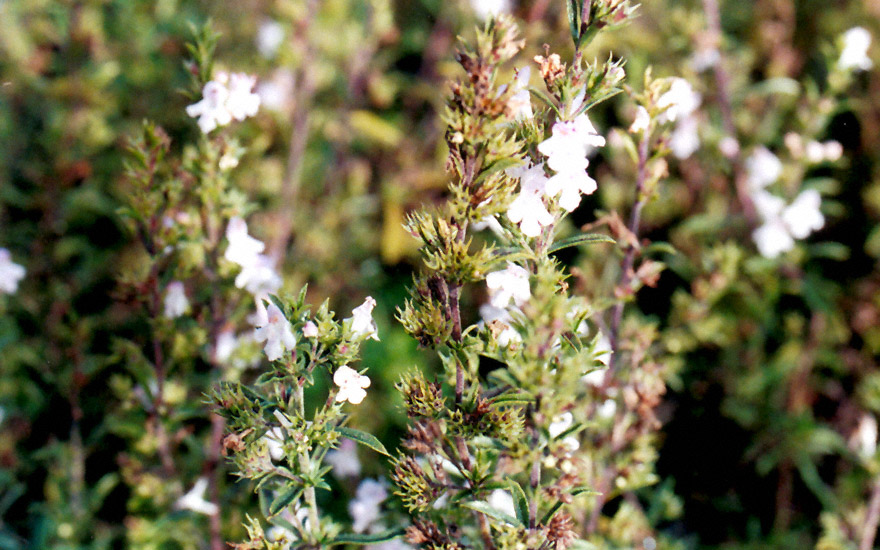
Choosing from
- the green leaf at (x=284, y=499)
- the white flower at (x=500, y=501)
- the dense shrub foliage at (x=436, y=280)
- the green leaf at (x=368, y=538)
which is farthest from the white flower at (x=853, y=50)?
the green leaf at (x=284, y=499)

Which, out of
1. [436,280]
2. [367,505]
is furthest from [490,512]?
[367,505]

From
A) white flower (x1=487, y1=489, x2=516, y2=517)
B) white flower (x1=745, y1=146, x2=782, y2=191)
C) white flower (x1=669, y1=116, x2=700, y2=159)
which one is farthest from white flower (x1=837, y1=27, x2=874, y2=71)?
white flower (x1=487, y1=489, x2=516, y2=517)

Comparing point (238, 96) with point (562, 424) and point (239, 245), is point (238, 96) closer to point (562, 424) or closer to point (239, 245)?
point (239, 245)

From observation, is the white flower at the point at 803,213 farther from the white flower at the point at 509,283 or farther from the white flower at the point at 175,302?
the white flower at the point at 175,302

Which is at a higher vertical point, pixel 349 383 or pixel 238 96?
pixel 238 96

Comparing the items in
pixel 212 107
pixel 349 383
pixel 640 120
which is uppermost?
pixel 212 107

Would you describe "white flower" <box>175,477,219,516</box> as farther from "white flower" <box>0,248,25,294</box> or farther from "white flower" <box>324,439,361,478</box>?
"white flower" <box>0,248,25,294</box>

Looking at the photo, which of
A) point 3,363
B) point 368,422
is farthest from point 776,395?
point 3,363
